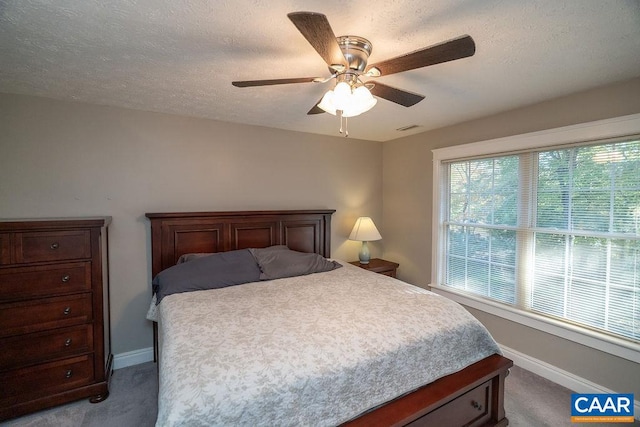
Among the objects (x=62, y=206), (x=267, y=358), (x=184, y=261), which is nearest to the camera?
(x=267, y=358)

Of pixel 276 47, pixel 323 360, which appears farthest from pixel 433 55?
pixel 323 360

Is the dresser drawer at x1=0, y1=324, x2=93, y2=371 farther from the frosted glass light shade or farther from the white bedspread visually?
the frosted glass light shade

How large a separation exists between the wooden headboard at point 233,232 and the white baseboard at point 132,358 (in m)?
0.74

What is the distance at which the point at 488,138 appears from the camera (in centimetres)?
283

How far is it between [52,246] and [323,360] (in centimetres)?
203

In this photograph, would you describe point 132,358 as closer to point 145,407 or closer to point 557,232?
point 145,407

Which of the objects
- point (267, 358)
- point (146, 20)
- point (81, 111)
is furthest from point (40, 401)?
point (146, 20)

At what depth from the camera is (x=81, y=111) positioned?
2426 mm

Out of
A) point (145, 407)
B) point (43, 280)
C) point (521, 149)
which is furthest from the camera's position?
point (521, 149)

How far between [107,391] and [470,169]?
385cm

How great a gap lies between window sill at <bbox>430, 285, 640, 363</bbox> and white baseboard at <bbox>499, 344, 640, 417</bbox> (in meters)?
0.29

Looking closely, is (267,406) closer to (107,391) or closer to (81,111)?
(107,391)

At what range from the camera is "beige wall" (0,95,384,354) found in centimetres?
228

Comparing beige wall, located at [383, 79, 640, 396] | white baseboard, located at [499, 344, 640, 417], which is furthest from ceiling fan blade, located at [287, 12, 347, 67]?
white baseboard, located at [499, 344, 640, 417]
